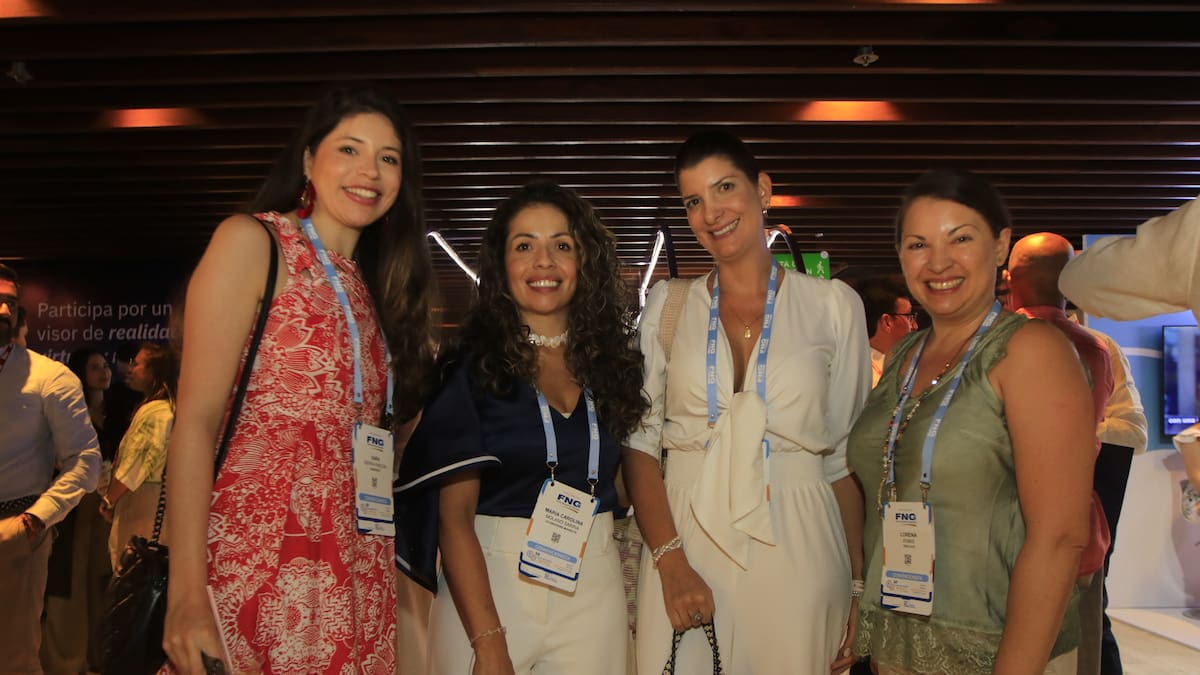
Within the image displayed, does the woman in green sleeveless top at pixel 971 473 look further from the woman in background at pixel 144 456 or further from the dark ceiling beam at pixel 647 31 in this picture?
the woman in background at pixel 144 456

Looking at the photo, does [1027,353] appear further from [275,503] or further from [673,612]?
[275,503]

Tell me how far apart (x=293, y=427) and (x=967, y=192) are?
1532 millimetres

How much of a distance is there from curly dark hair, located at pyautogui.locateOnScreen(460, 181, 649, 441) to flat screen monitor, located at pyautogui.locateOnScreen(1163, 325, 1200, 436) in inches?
294

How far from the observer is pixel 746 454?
7.39 ft

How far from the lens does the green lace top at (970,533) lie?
1889 millimetres

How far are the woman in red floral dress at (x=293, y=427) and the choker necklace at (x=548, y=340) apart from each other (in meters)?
0.41

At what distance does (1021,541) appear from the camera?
6.22ft

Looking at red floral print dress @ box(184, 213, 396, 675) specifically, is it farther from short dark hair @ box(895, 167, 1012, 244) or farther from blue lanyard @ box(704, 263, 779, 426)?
short dark hair @ box(895, 167, 1012, 244)

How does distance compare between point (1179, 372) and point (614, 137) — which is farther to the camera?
point (1179, 372)

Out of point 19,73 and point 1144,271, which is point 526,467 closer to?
point 1144,271

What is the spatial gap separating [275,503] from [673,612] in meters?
0.99

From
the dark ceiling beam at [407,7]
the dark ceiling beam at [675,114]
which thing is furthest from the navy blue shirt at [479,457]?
the dark ceiling beam at [675,114]

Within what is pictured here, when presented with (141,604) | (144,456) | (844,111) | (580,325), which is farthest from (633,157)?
(141,604)

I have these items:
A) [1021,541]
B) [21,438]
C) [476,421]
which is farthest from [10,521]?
[1021,541]
